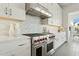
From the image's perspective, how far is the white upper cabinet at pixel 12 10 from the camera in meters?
2.00

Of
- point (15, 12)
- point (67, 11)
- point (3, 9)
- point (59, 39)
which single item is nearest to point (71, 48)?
point (59, 39)

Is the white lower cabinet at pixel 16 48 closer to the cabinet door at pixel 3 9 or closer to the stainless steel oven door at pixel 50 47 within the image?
the cabinet door at pixel 3 9

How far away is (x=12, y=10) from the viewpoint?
2178 mm

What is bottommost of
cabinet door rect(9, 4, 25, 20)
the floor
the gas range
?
the floor

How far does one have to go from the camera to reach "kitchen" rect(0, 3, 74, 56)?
1.95 m

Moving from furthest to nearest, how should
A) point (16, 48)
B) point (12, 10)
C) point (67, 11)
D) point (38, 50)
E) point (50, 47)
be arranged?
point (67, 11) → point (50, 47) → point (38, 50) → point (12, 10) → point (16, 48)

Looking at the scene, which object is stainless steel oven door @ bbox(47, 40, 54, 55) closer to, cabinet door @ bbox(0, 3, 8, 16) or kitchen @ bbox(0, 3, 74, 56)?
kitchen @ bbox(0, 3, 74, 56)

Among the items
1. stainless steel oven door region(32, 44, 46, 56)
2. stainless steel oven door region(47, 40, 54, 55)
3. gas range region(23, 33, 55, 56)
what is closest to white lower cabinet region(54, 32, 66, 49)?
stainless steel oven door region(47, 40, 54, 55)

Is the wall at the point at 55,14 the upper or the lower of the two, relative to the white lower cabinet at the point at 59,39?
upper

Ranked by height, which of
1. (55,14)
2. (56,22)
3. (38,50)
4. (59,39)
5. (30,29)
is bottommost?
(38,50)

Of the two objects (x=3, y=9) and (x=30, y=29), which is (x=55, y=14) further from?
(x=3, y=9)

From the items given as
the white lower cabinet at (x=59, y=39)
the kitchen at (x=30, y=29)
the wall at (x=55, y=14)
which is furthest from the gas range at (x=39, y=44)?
the wall at (x=55, y=14)

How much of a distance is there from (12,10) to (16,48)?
62 centimetres

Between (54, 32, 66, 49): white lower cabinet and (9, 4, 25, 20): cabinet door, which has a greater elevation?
(9, 4, 25, 20): cabinet door
